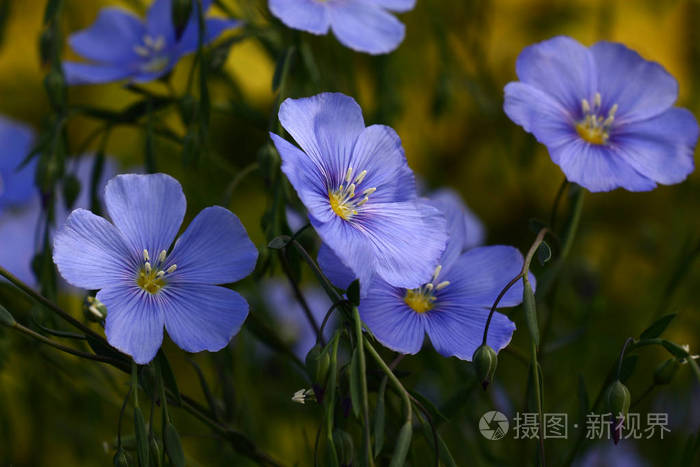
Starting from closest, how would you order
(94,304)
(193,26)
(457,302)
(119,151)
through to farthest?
1. (94,304)
2. (457,302)
3. (193,26)
4. (119,151)

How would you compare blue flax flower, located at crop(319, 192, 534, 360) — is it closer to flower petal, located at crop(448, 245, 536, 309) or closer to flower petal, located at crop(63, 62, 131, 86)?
flower petal, located at crop(448, 245, 536, 309)

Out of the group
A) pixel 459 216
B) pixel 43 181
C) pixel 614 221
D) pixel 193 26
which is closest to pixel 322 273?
pixel 459 216

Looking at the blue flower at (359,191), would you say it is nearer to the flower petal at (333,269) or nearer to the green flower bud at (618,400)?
the flower petal at (333,269)

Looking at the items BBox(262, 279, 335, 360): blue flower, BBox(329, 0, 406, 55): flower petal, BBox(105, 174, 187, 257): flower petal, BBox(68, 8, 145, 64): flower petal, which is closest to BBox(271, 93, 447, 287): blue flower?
BBox(105, 174, 187, 257): flower petal

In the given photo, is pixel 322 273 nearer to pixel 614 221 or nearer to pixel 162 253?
pixel 162 253

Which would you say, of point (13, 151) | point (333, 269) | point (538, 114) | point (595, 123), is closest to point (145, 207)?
point (333, 269)

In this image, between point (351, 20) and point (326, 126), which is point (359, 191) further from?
point (351, 20)

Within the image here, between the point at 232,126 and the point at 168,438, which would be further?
the point at 232,126
